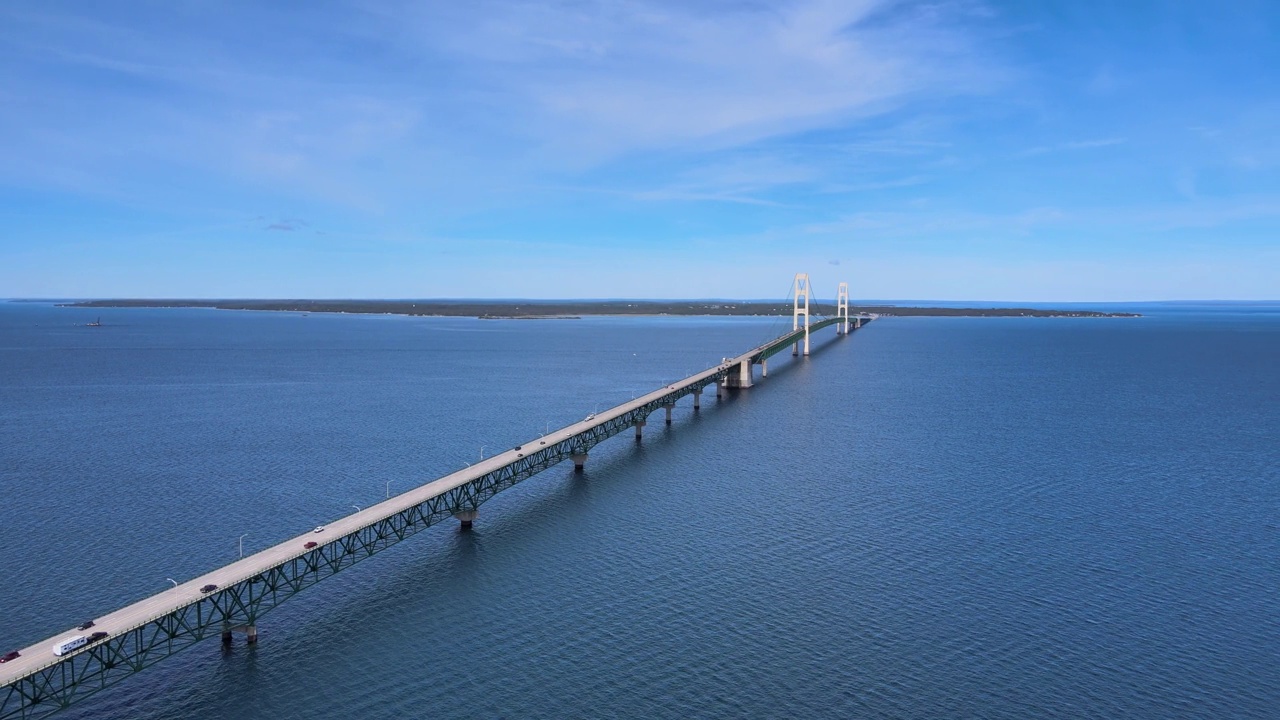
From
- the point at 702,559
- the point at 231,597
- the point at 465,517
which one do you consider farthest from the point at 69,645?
the point at 702,559

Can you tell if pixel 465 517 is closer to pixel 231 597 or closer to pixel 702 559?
pixel 702 559

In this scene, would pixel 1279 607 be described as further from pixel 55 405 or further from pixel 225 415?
pixel 55 405

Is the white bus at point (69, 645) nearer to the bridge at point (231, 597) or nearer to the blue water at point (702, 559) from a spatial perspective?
the bridge at point (231, 597)

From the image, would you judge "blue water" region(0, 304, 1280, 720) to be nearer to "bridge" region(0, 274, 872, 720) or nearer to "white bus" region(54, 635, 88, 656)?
"bridge" region(0, 274, 872, 720)

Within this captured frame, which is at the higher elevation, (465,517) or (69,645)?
(69,645)

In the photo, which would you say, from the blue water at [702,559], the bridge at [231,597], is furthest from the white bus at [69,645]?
the blue water at [702,559]
